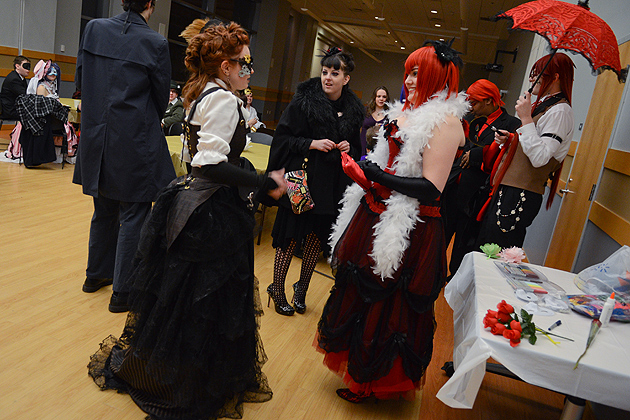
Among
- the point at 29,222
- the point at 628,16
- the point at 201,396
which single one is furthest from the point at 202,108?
the point at 628,16

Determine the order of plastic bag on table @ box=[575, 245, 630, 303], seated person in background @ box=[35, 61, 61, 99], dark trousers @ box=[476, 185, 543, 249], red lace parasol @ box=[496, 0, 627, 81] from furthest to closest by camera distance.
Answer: seated person in background @ box=[35, 61, 61, 99] → dark trousers @ box=[476, 185, 543, 249] → red lace parasol @ box=[496, 0, 627, 81] → plastic bag on table @ box=[575, 245, 630, 303]

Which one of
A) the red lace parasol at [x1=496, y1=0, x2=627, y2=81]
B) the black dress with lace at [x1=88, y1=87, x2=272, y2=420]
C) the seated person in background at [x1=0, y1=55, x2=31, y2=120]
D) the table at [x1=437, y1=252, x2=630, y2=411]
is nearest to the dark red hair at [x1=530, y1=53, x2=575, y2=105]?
the red lace parasol at [x1=496, y1=0, x2=627, y2=81]

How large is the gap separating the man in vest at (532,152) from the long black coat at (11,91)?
262 inches

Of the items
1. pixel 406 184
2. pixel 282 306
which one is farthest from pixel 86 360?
pixel 406 184

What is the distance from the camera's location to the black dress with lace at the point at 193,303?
176cm

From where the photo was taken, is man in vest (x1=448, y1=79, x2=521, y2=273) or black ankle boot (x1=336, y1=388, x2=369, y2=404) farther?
man in vest (x1=448, y1=79, x2=521, y2=273)

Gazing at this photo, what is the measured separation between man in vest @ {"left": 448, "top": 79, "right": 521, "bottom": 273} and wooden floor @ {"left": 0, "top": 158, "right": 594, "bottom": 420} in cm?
61

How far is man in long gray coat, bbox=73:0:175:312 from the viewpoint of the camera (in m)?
2.50

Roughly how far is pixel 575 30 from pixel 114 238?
290 cm

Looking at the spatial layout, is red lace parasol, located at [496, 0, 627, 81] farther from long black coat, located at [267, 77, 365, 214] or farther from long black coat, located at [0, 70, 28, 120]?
long black coat, located at [0, 70, 28, 120]

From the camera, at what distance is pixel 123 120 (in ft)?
8.43

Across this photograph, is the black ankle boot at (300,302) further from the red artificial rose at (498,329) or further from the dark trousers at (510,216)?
the red artificial rose at (498,329)

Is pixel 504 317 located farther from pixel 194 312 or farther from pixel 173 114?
pixel 173 114

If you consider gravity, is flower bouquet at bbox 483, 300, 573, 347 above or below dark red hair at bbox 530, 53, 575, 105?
below
